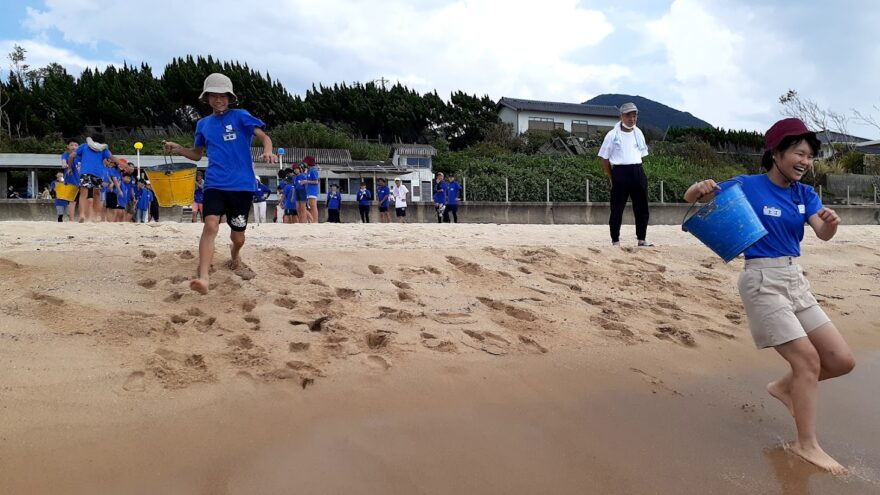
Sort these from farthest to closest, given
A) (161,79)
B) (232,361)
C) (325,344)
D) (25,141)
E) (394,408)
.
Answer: (161,79)
(25,141)
(325,344)
(232,361)
(394,408)

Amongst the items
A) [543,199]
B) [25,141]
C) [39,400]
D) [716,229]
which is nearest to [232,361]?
[39,400]

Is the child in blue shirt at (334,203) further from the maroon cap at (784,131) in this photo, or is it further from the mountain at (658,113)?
the mountain at (658,113)

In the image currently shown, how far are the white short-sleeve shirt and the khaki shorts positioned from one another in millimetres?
3814

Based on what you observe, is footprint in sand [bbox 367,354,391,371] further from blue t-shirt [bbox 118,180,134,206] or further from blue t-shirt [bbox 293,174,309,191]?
blue t-shirt [bbox 118,180,134,206]

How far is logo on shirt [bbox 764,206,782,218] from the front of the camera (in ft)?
9.23

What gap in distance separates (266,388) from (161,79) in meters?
42.9

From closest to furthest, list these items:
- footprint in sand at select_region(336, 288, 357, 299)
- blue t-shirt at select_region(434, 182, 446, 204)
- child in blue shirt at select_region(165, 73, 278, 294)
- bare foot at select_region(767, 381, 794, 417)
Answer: bare foot at select_region(767, 381, 794, 417), footprint in sand at select_region(336, 288, 357, 299), child in blue shirt at select_region(165, 73, 278, 294), blue t-shirt at select_region(434, 182, 446, 204)

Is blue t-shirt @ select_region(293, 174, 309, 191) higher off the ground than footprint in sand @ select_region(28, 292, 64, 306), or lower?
higher

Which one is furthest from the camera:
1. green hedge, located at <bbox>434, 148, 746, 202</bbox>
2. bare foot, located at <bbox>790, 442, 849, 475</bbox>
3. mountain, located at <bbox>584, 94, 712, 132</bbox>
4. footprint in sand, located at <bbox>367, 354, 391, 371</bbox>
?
mountain, located at <bbox>584, 94, 712, 132</bbox>

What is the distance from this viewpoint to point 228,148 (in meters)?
4.31

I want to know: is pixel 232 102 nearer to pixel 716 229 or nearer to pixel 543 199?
pixel 716 229

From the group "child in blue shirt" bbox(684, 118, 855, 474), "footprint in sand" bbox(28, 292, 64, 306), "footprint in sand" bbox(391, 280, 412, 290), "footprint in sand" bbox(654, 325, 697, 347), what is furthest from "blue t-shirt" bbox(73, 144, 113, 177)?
"child in blue shirt" bbox(684, 118, 855, 474)

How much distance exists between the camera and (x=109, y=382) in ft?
9.18

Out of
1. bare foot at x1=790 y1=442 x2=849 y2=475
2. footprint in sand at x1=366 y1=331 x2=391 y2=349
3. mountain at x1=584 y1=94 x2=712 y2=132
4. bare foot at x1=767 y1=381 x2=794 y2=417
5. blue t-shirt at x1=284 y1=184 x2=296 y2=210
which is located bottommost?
bare foot at x1=790 y1=442 x2=849 y2=475
